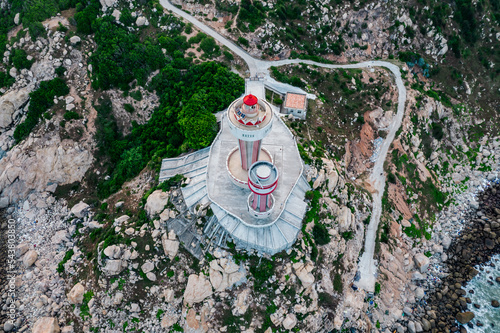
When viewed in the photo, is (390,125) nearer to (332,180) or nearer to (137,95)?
(332,180)

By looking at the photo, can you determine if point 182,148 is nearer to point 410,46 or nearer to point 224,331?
point 224,331

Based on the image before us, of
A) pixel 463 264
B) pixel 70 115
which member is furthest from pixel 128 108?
pixel 463 264

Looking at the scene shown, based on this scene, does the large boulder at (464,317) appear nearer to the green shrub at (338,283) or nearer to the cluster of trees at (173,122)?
the green shrub at (338,283)

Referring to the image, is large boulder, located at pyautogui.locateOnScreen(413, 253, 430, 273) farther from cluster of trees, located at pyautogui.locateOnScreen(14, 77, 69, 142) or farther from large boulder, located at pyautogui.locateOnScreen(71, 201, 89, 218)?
cluster of trees, located at pyautogui.locateOnScreen(14, 77, 69, 142)

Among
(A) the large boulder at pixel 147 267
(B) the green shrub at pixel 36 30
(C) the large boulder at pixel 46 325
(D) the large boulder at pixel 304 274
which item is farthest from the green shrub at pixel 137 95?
(D) the large boulder at pixel 304 274

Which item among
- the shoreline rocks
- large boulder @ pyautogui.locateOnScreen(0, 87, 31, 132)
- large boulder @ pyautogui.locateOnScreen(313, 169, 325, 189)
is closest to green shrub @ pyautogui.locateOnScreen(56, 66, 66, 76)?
large boulder @ pyautogui.locateOnScreen(0, 87, 31, 132)
